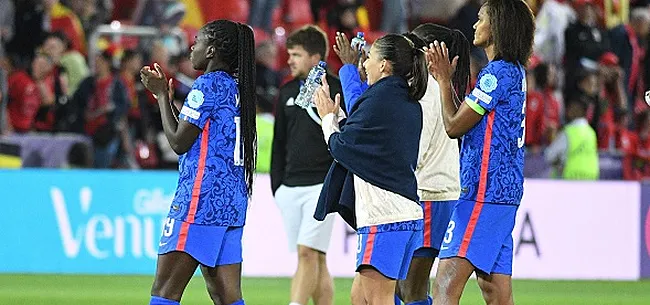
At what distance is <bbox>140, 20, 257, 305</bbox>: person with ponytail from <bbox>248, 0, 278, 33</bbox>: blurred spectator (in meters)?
12.0

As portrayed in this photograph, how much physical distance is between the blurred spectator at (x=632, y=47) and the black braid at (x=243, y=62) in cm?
1409

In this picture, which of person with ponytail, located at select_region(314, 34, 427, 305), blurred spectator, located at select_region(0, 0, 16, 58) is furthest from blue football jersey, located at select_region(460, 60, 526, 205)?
blurred spectator, located at select_region(0, 0, 16, 58)

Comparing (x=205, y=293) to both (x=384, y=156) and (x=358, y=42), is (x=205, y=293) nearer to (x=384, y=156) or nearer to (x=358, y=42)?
(x=358, y=42)

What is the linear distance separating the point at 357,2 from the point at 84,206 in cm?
658

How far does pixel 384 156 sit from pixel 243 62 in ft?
3.09

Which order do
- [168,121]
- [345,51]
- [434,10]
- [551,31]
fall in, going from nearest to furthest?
[168,121] < [345,51] < [551,31] < [434,10]

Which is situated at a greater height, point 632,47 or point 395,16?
point 395,16

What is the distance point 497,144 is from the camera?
24.3 feet

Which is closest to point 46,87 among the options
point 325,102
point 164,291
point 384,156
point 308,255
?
point 308,255

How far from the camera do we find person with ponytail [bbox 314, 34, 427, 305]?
7.32 meters

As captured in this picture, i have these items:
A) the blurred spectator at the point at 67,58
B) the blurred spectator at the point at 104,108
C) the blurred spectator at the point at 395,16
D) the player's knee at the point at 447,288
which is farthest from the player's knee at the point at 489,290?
the blurred spectator at the point at 395,16

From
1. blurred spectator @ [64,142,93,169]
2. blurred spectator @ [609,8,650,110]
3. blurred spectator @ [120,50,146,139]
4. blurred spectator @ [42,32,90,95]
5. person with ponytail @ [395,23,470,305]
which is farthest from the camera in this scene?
blurred spectator @ [609,8,650,110]

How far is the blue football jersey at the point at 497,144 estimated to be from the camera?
737 centimetres

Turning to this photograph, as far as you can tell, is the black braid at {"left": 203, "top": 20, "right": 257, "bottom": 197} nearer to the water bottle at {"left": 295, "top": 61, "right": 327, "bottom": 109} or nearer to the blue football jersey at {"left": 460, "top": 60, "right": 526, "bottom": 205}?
the water bottle at {"left": 295, "top": 61, "right": 327, "bottom": 109}
